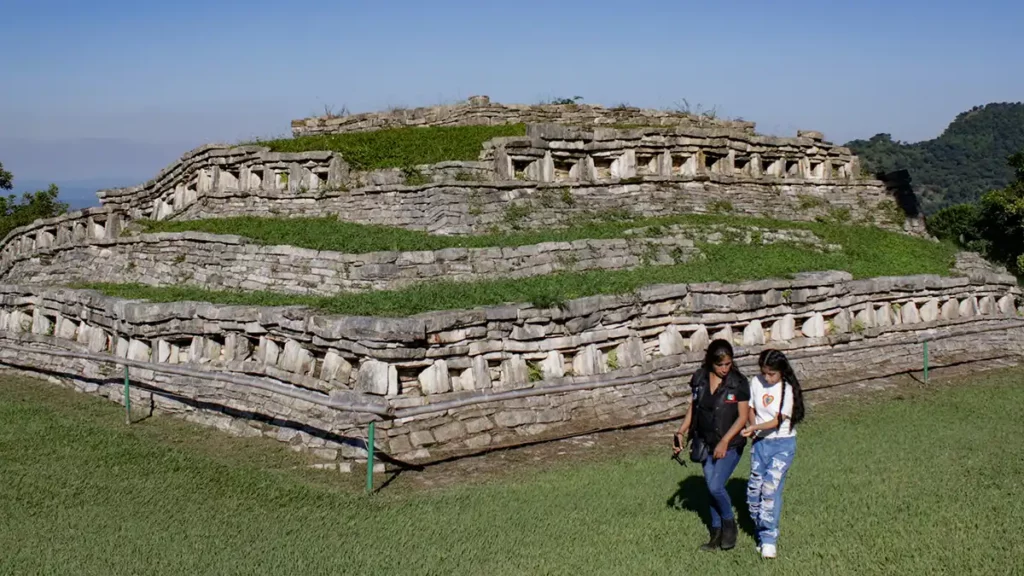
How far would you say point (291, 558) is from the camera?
6695mm

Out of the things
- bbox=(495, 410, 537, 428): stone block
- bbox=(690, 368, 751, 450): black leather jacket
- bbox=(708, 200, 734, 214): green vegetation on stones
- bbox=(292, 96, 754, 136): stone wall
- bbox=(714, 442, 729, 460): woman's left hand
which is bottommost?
bbox=(495, 410, 537, 428): stone block

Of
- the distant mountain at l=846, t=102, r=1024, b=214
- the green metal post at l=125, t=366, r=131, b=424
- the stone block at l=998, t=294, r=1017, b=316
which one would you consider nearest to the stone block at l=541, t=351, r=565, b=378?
the green metal post at l=125, t=366, r=131, b=424

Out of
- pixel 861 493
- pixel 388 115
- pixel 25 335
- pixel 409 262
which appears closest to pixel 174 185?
pixel 388 115

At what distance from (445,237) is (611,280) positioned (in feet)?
13.0

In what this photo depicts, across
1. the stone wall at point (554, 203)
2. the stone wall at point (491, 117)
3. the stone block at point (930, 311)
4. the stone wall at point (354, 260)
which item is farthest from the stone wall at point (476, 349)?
the stone wall at point (491, 117)

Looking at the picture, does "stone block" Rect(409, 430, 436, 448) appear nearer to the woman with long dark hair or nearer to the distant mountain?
the woman with long dark hair

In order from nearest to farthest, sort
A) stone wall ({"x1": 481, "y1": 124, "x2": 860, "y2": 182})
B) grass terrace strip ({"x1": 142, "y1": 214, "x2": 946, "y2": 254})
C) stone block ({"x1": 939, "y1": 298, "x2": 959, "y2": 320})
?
1. grass terrace strip ({"x1": 142, "y1": 214, "x2": 946, "y2": 254})
2. stone block ({"x1": 939, "y1": 298, "x2": 959, "y2": 320})
3. stone wall ({"x1": 481, "y1": 124, "x2": 860, "y2": 182})

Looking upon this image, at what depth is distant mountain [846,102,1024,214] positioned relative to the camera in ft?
290

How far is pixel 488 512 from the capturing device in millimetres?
7805

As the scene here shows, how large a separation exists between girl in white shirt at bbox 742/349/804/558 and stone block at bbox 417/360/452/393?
14.6 ft

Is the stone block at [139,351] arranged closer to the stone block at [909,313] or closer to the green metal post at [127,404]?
the green metal post at [127,404]

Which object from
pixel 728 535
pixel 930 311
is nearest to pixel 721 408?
pixel 728 535

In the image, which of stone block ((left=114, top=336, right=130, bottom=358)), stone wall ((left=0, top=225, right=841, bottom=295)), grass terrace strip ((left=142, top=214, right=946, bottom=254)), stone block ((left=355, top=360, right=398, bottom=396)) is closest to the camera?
stone block ((left=355, top=360, right=398, bottom=396))

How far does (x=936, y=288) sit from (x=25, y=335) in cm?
1745
